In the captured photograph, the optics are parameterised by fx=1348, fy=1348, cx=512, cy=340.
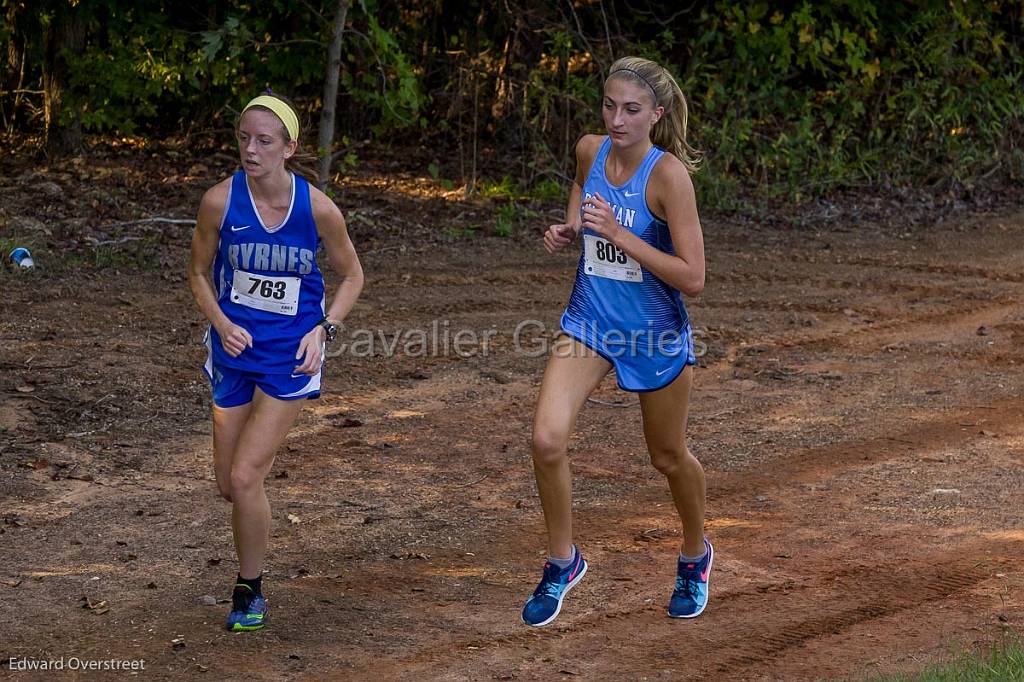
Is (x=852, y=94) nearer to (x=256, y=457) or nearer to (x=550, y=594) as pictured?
(x=550, y=594)

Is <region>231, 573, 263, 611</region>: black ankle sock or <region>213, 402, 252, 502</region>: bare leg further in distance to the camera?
<region>231, 573, 263, 611</region>: black ankle sock

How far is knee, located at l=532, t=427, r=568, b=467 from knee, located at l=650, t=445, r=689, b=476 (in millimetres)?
371

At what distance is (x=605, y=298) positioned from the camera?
15.3 ft

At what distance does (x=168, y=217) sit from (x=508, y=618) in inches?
306

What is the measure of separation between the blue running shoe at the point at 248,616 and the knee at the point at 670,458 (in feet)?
4.94

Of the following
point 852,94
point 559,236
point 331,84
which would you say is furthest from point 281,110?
point 852,94

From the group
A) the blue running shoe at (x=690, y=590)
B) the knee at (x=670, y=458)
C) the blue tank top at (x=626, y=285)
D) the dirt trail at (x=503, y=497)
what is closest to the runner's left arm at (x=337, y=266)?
the blue tank top at (x=626, y=285)

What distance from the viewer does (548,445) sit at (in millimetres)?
4551

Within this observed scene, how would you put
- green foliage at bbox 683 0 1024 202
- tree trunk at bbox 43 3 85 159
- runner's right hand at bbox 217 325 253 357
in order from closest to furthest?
runner's right hand at bbox 217 325 253 357, tree trunk at bbox 43 3 85 159, green foliage at bbox 683 0 1024 202

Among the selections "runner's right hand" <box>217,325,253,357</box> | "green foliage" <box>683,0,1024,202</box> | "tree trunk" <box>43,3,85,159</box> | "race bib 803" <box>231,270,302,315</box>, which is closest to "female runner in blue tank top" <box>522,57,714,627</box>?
"race bib 803" <box>231,270,302,315</box>

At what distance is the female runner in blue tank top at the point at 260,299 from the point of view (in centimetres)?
452

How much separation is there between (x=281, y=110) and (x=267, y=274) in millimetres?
553

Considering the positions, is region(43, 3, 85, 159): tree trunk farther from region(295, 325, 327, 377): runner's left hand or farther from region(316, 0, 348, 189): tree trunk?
region(295, 325, 327, 377): runner's left hand

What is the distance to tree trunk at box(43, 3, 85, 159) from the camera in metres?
12.9
